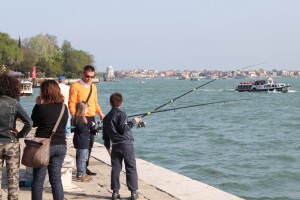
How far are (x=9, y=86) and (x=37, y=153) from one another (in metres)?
0.77

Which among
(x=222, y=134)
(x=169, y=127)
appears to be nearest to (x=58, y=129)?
(x=222, y=134)

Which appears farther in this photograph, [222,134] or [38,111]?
[222,134]

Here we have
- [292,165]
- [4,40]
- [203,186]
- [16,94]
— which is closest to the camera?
[16,94]

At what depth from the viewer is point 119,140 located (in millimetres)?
7188

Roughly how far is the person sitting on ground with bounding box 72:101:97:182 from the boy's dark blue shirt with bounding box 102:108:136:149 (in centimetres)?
88

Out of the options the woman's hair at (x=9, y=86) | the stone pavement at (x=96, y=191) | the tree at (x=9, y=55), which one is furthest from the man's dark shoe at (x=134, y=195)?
the tree at (x=9, y=55)

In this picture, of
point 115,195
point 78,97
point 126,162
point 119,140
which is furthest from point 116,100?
point 78,97

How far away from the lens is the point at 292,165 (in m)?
17.2

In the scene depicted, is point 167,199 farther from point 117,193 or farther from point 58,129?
point 58,129

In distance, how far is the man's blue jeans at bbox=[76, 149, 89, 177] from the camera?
820cm

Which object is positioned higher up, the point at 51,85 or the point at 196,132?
the point at 51,85

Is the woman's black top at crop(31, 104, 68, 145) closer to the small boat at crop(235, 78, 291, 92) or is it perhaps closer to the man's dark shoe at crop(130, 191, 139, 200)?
the man's dark shoe at crop(130, 191, 139, 200)

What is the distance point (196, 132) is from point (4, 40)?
9285 centimetres

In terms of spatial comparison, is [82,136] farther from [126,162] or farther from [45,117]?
[45,117]
